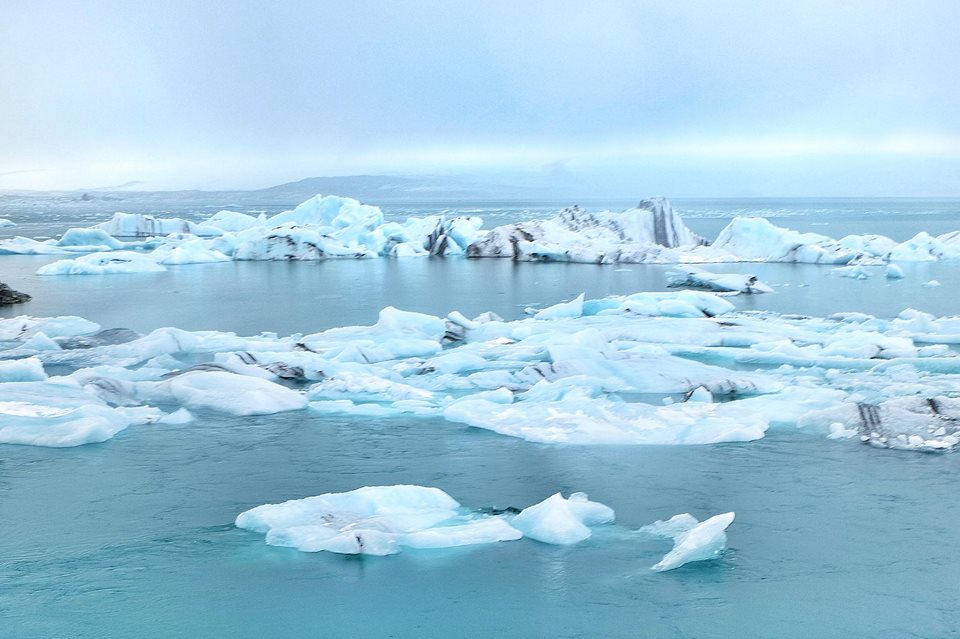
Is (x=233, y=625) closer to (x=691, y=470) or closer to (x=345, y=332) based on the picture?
(x=691, y=470)

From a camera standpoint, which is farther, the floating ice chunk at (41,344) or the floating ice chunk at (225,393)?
the floating ice chunk at (41,344)

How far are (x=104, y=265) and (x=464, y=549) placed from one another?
20.5 meters

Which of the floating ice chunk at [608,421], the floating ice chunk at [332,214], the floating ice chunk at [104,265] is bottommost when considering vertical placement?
the floating ice chunk at [104,265]

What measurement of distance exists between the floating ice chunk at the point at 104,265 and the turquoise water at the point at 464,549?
634 inches

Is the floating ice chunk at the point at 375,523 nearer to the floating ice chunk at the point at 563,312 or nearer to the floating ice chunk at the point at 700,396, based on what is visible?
the floating ice chunk at the point at 700,396

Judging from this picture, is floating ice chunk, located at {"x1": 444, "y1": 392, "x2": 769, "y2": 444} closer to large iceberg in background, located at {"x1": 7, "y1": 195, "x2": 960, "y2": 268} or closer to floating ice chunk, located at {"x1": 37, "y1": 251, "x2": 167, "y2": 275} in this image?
floating ice chunk, located at {"x1": 37, "y1": 251, "x2": 167, "y2": 275}

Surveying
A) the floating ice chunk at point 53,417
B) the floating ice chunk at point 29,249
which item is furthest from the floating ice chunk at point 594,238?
the floating ice chunk at point 53,417

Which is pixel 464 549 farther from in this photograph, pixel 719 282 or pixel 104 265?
pixel 104 265

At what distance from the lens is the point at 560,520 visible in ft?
18.5

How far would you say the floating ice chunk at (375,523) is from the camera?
5.46 meters

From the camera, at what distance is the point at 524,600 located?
490cm

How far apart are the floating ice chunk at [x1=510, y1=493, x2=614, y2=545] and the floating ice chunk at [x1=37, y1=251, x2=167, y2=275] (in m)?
19.7

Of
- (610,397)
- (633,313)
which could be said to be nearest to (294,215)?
(633,313)

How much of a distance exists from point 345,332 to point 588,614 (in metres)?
8.45
